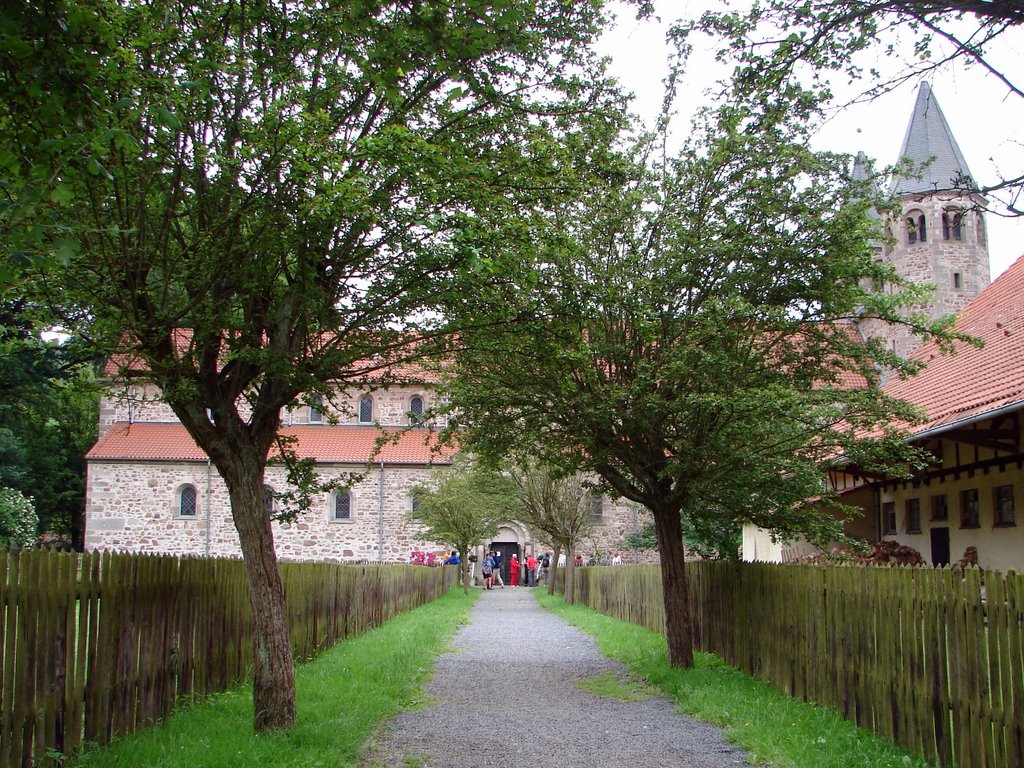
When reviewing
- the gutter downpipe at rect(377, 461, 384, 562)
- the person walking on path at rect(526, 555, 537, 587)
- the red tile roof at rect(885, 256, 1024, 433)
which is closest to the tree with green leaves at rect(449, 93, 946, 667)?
the red tile roof at rect(885, 256, 1024, 433)

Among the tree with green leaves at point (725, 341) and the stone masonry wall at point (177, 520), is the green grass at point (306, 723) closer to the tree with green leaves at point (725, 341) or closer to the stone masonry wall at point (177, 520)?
the tree with green leaves at point (725, 341)

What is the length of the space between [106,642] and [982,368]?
12.8 metres

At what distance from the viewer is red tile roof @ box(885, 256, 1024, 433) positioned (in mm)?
12963

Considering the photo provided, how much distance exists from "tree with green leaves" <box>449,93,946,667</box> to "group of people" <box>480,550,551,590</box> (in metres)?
32.9

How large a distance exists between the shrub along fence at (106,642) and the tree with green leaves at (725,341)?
360cm

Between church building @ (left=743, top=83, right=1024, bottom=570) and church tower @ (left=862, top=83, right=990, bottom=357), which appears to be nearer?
church building @ (left=743, top=83, right=1024, bottom=570)

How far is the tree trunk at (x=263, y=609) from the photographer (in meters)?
7.86

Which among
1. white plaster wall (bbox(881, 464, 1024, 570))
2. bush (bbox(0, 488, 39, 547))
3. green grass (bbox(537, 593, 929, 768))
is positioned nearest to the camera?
green grass (bbox(537, 593, 929, 768))

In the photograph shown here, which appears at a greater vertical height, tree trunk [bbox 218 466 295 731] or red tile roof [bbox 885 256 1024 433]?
red tile roof [bbox 885 256 1024 433]

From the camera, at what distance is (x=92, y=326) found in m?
7.45

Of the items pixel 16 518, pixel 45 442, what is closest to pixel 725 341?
pixel 16 518

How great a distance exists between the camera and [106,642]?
708 cm

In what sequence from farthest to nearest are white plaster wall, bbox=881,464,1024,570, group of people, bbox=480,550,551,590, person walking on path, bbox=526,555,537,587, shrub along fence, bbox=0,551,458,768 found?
person walking on path, bbox=526,555,537,587 < group of people, bbox=480,550,551,590 < white plaster wall, bbox=881,464,1024,570 < shrub along fence, bbox=0,551,458,768

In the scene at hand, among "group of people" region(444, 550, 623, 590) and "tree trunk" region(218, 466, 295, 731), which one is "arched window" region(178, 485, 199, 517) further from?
"tree trunk" region(218, 466, 295, 731)
